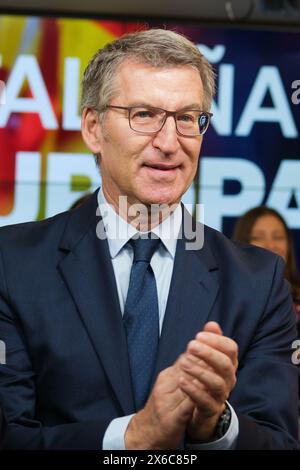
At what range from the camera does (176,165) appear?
1.65 metres

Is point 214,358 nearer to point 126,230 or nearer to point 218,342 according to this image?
point 218,342

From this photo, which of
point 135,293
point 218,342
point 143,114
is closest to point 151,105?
point 143,114

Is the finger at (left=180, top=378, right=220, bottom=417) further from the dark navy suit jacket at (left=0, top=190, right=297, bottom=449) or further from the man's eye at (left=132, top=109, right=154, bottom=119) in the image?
the man's eye at (left=132, top=109, right=154, bottom=119)

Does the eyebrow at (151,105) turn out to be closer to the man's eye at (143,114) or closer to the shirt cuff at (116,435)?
the man's eye at (143,114)

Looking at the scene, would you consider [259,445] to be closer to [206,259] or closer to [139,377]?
[139,377]

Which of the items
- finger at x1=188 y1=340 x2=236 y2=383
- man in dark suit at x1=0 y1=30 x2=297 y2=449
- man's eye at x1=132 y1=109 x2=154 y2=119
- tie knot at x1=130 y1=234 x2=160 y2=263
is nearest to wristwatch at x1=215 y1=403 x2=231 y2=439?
man in dark suit at x1=0 y1=30 x2=297 y2=449

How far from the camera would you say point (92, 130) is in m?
1.85

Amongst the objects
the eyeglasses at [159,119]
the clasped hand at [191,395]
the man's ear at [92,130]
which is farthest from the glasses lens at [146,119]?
the clasped hand at [191,395]

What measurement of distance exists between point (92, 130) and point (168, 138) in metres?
0.27

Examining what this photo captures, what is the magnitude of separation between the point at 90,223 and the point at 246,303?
36cm

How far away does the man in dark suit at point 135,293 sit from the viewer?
1.53 meters

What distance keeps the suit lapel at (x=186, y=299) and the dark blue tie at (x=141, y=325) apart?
0.02 metres

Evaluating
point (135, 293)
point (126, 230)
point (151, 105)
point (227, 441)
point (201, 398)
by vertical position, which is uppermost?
point (151, 105)
